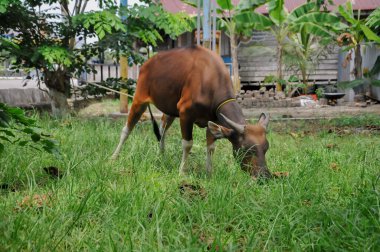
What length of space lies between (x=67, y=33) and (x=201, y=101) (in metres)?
4.57

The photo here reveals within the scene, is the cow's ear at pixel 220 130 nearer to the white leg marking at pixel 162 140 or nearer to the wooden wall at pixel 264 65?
the white leg marking at pixel 162 140

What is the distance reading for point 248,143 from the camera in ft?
14.7

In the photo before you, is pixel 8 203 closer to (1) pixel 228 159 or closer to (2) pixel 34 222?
(2) pixel 34 222

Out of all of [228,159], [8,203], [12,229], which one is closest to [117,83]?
[228,159]

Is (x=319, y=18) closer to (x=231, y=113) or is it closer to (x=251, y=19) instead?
(x=251, y=19)

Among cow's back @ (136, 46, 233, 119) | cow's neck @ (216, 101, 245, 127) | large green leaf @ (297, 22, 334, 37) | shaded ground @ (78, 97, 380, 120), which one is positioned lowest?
shaded ground @ (78, 97, 380, 120)

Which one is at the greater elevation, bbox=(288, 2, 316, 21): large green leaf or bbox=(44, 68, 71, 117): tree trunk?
bbox=(288, 2, 316, 21): large green leaf

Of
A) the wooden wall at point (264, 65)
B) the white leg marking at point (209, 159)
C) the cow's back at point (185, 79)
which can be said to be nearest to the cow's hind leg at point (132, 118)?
the cow's back at point (185, 79)

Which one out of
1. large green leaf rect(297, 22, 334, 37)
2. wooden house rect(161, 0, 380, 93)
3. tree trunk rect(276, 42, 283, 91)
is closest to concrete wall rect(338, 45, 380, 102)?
wooden house rect(161, 0, 380, 93)

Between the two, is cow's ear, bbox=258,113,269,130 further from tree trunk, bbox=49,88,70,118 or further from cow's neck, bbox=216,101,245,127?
tree trunk, bbox=49,88,70,118

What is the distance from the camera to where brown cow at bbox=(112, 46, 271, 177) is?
451cm

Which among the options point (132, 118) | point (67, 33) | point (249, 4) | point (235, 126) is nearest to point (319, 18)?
point (249, 4)

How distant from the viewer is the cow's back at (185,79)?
5.00 meters

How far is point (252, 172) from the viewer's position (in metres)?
4.27
